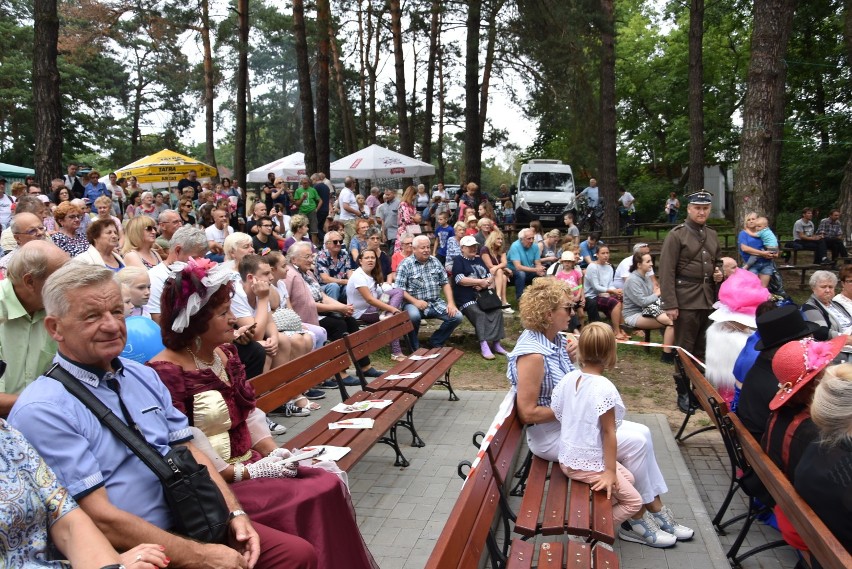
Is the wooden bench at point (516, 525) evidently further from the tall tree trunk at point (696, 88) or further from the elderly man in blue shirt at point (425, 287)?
the tall tree trunk at point (696, 88)

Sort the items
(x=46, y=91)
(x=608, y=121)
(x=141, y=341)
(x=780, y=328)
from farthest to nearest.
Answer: (x=608, y=121)
(x=46, y=91)
(x=780, y=328)
(x=141, y=341)

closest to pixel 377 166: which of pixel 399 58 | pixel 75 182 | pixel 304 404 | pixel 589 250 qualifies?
pixel 399 58

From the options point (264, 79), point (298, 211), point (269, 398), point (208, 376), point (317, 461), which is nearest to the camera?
point (208, 376)

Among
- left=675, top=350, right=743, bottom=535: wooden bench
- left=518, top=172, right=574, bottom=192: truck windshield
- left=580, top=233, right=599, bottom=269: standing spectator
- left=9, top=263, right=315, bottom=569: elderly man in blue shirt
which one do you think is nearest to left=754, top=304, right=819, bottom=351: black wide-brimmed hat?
left=675, top=350, right=743, bottom=535: wooden bench

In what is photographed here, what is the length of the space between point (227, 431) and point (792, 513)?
A: 8.51 feet

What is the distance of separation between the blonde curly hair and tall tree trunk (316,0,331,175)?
16.2 m

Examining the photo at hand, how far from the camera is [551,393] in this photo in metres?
4.35

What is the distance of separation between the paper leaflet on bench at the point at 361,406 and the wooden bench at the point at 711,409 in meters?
2.28

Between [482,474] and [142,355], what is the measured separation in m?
1.89

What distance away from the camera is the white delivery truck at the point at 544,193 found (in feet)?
82.7

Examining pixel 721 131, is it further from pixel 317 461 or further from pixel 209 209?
pixel 317 461

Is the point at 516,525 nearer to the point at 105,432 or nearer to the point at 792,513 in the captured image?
the point at 792,513

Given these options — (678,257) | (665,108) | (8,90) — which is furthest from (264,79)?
(678,257)

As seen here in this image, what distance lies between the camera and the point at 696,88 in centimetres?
1931
